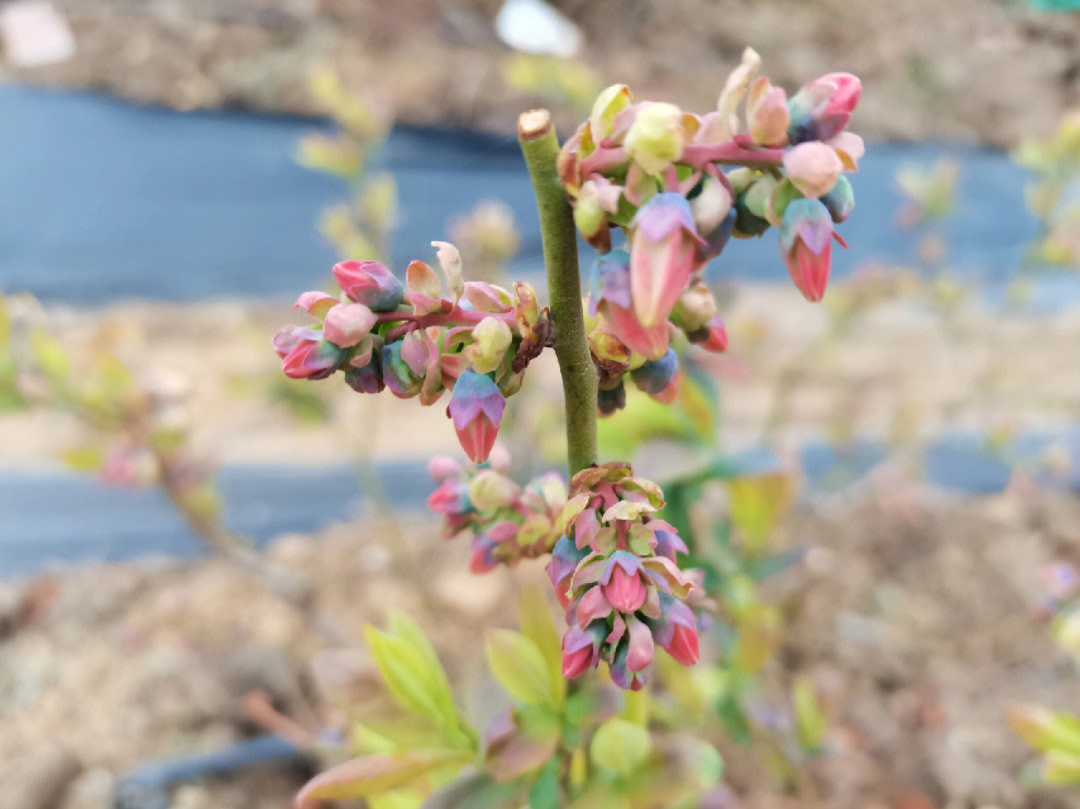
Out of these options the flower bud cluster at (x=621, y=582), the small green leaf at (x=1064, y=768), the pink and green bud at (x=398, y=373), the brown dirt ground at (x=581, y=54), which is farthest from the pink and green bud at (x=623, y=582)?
the brown dirt ground at (x=581, y=54)

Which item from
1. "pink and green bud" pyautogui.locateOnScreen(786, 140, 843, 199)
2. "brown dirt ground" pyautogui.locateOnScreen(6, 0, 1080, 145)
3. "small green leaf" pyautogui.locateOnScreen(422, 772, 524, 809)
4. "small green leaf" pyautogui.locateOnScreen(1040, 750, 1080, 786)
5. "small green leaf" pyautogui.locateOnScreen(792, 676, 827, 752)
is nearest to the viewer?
"pink and green bud" pyautogui.locateOnScreen(786, 140, 843, 199)

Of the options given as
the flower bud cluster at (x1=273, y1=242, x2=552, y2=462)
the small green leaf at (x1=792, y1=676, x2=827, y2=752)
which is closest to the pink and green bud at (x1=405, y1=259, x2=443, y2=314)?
the flower bud cluster at (x1=273, y1=242, x2=552, y2=462)

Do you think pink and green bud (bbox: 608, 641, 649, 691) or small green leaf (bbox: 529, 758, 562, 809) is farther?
small green leaf (bbox: 529, 758, 562, 809)

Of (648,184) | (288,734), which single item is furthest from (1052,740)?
(288,734)

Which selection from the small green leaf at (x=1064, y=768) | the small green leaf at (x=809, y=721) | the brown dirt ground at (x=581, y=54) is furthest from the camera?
the brown dirt ground at (x=581, y=54)

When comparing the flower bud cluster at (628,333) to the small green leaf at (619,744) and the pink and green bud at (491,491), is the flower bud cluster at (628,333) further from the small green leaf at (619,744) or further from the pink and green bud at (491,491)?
the small green leaf at (619,744)

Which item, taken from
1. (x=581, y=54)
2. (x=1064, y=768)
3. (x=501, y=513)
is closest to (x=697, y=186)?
(x=501, y=513)

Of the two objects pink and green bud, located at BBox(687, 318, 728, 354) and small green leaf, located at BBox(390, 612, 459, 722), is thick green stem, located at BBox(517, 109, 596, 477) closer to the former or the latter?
pink and green bud, located at BBox(687, 318, 728, 354)

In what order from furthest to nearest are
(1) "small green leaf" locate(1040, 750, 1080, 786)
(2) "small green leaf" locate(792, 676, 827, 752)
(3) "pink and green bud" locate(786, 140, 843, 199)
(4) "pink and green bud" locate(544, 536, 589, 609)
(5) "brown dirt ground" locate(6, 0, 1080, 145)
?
(5) "brown dirt ground" locate(6, 0, 1080, 145) → (2) "small green leaf" locate(792, 676, 827, 752) → (1) "small green leaf" locate(1040, 750, 1080, 786) → (4) "pink and green bud" locate(544, 536, 589, 609) → (3) "pink and green bud" locate(786, 140, 843, 199)
